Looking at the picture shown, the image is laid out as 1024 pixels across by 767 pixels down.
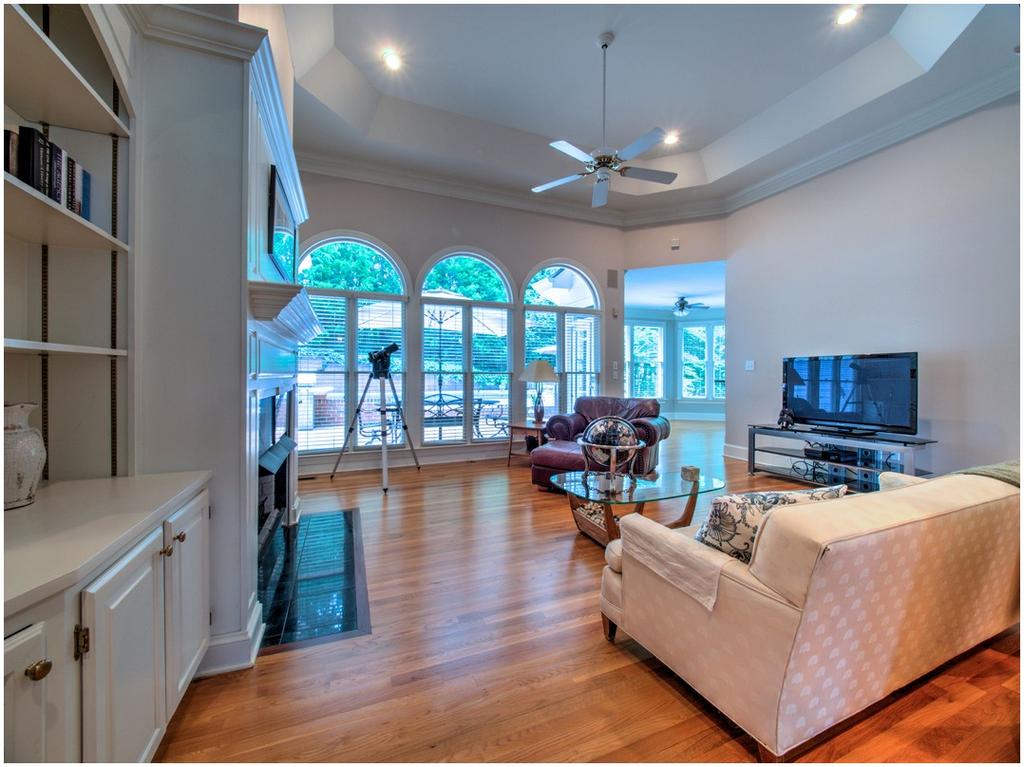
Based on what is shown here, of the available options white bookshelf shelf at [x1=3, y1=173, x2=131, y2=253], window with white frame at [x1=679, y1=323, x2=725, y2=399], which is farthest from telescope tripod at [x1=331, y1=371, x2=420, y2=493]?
window with white frame at [x1=679, y1=323, x2=725, y2=399]

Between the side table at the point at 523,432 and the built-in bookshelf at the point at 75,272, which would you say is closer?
the built-in bookshelf at the point at 75,272

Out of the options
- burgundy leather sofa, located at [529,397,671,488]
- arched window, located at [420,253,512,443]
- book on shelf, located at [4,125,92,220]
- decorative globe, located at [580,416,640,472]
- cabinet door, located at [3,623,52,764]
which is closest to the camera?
cabinet door, located at [3,623,52,764]

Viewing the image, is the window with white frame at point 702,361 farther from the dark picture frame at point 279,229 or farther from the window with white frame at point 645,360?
the dark picture frame at point 279,229

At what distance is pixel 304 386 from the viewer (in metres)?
4.95

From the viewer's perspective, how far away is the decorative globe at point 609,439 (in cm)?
289

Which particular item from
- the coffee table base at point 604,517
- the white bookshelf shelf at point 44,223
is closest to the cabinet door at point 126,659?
the white bookshelf shelf at point 44,223

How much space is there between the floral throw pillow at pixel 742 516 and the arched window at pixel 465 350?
4422mm

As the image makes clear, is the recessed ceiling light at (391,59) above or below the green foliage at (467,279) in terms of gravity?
above

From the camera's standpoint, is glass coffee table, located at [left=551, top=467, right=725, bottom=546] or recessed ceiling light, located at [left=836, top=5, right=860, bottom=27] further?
recessed ceiling light, located at [left=836, top=5, right=860, bottom=27]

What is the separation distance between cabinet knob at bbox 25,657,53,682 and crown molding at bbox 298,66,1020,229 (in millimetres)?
5144

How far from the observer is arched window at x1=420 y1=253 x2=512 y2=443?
561cm

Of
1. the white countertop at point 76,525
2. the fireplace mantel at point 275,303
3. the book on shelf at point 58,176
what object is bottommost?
the white countertop at point 76,525

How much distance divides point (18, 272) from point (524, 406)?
200 inches

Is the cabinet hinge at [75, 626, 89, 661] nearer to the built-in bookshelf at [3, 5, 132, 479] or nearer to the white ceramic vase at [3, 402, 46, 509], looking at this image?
the white ceramic vase at [3, 402, 46, 509]
